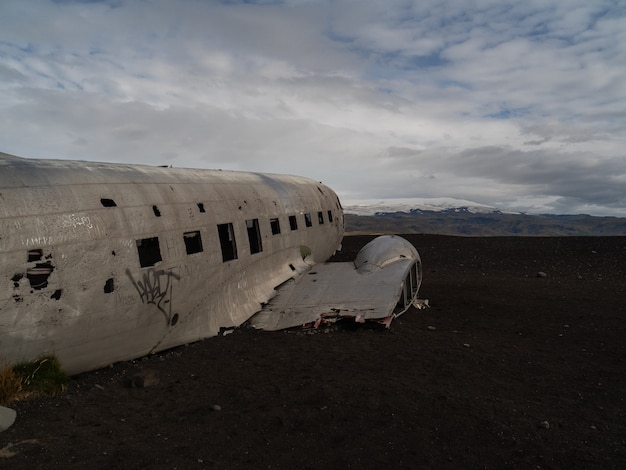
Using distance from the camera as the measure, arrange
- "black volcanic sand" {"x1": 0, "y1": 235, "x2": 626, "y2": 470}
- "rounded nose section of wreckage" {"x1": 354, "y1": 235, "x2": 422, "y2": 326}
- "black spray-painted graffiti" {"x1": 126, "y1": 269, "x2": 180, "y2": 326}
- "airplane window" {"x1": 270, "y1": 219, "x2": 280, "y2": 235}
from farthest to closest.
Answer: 1. "airplane window" {"x1": 270, "y1": 219, "x2": 280, "y2": 235}
2. "rounded nose section of wreckage" {"x1": 354, "y1": 235, "x2": 422, "y2": 326}
3. "black spray-painted graffiti" {"x1": 126, "y1": 269, "x2": 180, "y2": 326}
4. "black volcanic sand" {"x1": 0, "y1": 235, "x2": 626, "y2": 470}

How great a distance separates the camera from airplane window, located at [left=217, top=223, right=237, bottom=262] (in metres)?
12.7

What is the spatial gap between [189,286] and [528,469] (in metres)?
8.16

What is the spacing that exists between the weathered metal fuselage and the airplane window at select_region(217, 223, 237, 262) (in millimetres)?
55

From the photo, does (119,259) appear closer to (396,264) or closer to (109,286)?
(109,286)

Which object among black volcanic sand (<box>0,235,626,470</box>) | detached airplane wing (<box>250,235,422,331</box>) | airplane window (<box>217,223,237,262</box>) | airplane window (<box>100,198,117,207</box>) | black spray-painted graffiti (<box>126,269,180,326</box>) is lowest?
black volcanic sand (<box>0,235,626,470</box>)

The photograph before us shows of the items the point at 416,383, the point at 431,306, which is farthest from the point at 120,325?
the point at 431,306

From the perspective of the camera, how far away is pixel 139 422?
25.4ft

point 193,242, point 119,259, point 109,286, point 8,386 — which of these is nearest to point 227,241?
point 193,242

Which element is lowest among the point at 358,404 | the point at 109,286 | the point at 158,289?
the point at 358,404

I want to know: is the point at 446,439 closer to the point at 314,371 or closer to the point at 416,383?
the point at 416,383

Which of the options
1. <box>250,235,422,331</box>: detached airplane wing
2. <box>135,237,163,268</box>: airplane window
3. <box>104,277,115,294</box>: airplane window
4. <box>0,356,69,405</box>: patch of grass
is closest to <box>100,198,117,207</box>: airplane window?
<box>135,237,163,268</box>: airplane window

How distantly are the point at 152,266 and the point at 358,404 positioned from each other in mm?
5509

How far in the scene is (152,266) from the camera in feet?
33.3

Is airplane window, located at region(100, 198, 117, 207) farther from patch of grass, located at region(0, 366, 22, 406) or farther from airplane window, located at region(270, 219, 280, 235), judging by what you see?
airplane window, located at region(270, 219, 280, 235)
